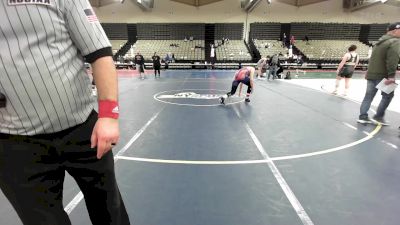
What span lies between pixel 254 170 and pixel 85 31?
9.94 ft

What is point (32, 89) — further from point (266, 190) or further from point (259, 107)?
point (259, 107)

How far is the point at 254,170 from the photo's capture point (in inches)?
146

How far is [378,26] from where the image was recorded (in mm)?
28641

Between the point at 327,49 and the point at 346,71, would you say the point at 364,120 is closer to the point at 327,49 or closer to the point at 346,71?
the point at 346,71

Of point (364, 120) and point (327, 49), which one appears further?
point (327, 49)

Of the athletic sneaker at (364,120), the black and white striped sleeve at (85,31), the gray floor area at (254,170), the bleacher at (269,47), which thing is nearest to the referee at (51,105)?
the black and white striped sleeve at (85,31)

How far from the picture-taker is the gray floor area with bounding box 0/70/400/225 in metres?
2.74

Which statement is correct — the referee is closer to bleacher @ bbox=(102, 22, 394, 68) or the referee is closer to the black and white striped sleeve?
the black and white striped sleeve

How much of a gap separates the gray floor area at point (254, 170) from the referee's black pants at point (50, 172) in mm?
1282

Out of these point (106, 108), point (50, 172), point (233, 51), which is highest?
point (233, 51)

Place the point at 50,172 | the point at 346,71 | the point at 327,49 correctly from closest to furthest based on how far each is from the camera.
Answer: the point at 50,172
the point at 346,71
the point at 327,49

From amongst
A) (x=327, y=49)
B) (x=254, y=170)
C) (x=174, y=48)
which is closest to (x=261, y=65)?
(x=254, y=170)

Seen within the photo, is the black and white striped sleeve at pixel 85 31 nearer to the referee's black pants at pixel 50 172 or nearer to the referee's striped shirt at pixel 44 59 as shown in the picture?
the referee's striped shirt at pixel 44 59

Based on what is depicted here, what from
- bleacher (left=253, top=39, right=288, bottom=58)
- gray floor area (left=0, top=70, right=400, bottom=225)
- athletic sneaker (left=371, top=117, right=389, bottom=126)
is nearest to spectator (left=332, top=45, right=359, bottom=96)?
gray floor area (left=0, top=70, right=400, bottom=225)
